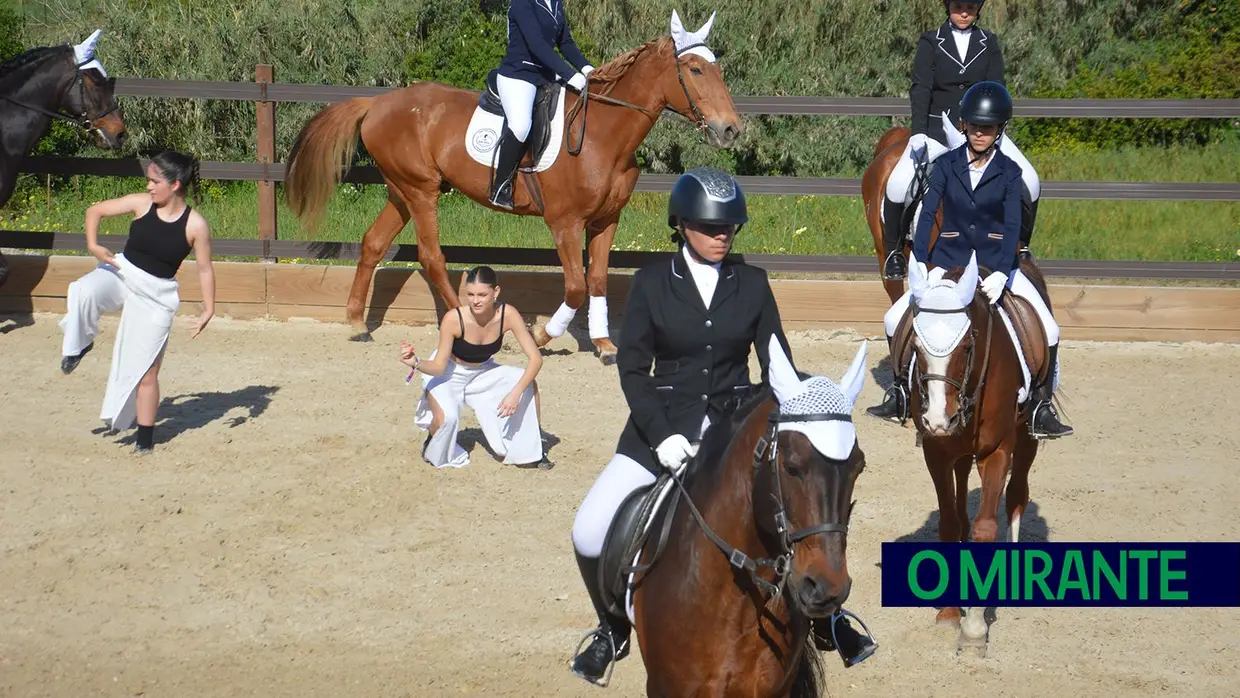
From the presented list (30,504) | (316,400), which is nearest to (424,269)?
(316,400)

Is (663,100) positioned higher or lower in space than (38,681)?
higher

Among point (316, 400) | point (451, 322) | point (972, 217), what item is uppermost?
point (972, 217)

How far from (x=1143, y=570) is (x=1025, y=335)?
153 cm

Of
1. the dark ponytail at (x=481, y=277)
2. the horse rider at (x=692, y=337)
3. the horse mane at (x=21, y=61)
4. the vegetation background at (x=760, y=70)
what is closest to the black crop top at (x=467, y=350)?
the dark ponytail at (x=481, y=277)

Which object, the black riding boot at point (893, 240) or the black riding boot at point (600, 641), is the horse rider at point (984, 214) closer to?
the black riding boot at point (600, 641)

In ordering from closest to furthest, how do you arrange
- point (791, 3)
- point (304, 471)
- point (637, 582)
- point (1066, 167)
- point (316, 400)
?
1. point (637, 582)
2. point (304, 471)
3. point (316, 400)
4. point (1066, 167)
5. point (791, 3)

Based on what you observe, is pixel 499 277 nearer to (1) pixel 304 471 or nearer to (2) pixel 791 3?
(1) pixel 304 471

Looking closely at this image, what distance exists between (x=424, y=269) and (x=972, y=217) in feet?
20.6

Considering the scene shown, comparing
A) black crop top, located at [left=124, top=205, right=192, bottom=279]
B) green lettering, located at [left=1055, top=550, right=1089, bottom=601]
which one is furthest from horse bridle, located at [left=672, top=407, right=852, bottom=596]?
black crop top, located at [left=124, top=205, right=192, bottom=279]

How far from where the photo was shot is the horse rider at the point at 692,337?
14.7 feet

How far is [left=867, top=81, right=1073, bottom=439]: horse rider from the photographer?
6.80 m

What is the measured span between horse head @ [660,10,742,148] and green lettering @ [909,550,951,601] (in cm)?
474

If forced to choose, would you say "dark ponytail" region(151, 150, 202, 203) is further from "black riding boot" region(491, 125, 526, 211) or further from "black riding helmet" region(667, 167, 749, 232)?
"black riding helmet" region(667, 167, 749, 232)

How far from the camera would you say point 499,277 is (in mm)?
12461
